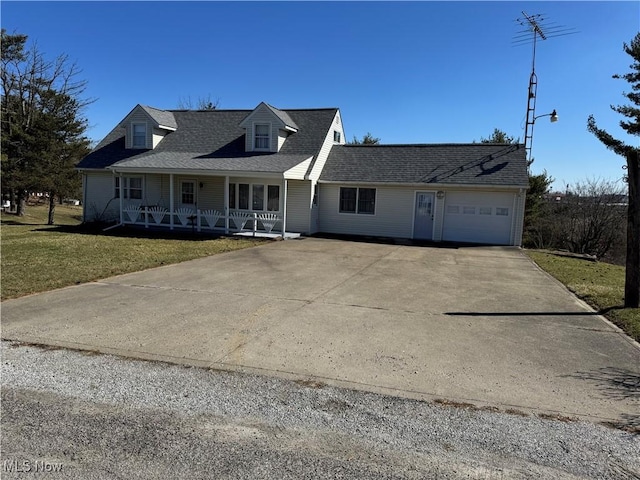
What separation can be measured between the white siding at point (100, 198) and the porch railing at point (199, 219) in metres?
1.71

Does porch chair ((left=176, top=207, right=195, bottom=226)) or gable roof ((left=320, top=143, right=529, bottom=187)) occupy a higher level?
gable roof ((left=320, top=143, right=529, bottom=187))

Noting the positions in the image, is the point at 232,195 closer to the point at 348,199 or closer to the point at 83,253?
the point at 348,199

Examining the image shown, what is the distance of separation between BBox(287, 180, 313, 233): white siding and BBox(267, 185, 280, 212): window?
61 centimetres

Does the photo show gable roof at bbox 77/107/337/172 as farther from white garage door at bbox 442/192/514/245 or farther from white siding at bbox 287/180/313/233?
white garage door at bbox 442/192/514/245

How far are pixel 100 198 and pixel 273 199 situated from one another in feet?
32.1

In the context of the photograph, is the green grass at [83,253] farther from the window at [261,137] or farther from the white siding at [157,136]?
the white siding at [157,136]

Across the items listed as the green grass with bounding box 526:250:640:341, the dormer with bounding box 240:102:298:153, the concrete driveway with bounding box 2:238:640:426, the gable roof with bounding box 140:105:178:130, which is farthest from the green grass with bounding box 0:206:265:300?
the green grass with bounding box 526:250:640:341

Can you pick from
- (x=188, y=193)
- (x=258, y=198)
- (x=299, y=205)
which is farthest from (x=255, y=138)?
(x=188, y=193)

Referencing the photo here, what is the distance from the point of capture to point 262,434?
3266 mm

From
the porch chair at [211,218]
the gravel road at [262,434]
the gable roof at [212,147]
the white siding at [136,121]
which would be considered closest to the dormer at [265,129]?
the gable roof at [212,147]

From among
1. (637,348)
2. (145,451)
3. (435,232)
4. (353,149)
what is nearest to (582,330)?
(637,348)

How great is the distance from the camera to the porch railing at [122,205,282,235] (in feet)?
59.3

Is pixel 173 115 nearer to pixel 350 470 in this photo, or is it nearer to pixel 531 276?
pixel 531 276

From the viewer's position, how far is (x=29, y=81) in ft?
98.2
